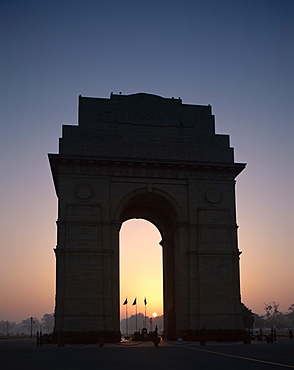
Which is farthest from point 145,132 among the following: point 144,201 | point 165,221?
point 165,221

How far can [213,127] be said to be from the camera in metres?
46.9

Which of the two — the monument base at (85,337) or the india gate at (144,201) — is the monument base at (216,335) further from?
the monument base at (85,337)

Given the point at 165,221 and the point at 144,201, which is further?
the point at 165,221

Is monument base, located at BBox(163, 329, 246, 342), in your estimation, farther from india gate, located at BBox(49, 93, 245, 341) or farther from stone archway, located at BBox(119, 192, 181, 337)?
stone archway, located at BBox(119, 192, 181, 337)

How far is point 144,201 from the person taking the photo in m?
47.7

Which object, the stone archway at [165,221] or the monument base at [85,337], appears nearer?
the monument base at [85,337]

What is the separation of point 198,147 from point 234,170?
3.63 meters

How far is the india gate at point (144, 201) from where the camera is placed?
41.4 m

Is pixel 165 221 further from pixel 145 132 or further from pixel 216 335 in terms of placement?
pixel 216 335

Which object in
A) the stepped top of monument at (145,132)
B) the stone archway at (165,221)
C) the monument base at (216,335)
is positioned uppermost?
the stepped top of monument at (145,132)

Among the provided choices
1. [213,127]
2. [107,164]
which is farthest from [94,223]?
[213,127]

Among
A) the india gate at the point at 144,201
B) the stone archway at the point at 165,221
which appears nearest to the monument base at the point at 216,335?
the india gate at the point at 144,201

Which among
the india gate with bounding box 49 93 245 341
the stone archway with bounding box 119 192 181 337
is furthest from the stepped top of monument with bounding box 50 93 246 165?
the stone archway with bounding box 119 192 181 337

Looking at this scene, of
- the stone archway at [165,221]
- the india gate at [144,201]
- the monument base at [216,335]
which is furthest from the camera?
the stone archway at [165,221]
